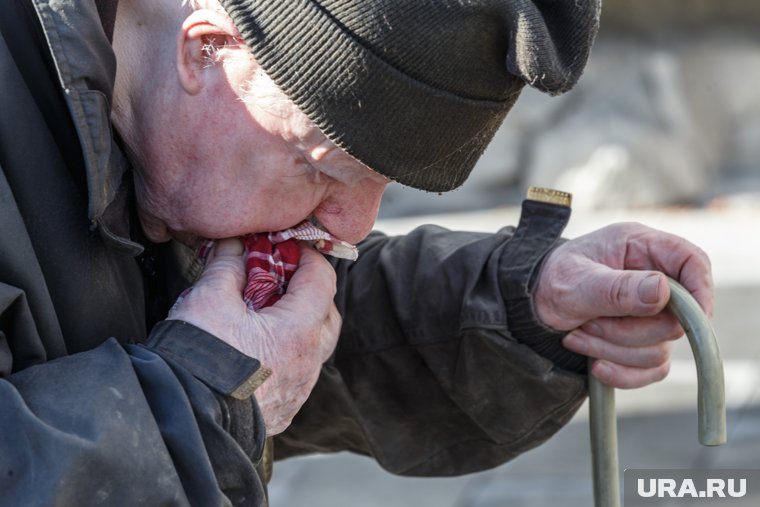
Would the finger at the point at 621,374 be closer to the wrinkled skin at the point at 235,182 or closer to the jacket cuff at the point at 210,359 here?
the wrinkled skin at the point at 235,182

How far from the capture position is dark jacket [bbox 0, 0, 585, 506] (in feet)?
3.83

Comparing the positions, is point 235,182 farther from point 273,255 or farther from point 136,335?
point 136,335

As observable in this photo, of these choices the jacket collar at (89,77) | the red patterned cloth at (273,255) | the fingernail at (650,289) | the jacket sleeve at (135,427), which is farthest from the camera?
the fingernail at (650,289)

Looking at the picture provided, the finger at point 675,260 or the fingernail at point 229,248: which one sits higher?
the fingernail at point 229,248

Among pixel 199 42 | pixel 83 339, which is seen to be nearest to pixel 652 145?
pixel 199 42

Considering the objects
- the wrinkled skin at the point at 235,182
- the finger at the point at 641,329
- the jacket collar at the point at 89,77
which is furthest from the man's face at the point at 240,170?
the finger at the point at 641,329

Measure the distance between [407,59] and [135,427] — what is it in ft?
1.81

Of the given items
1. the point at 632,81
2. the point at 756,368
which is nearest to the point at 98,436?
the point at 756,368

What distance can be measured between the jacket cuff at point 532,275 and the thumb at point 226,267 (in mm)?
509

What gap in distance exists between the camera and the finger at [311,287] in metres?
1.50

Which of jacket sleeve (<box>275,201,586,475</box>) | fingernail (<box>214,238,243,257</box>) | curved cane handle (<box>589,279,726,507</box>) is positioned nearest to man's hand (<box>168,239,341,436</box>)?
fingernail (<box>214,238,243,257</box>)

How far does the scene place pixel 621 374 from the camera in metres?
1.77

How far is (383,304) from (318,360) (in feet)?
1.50

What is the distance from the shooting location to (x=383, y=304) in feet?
6.40
